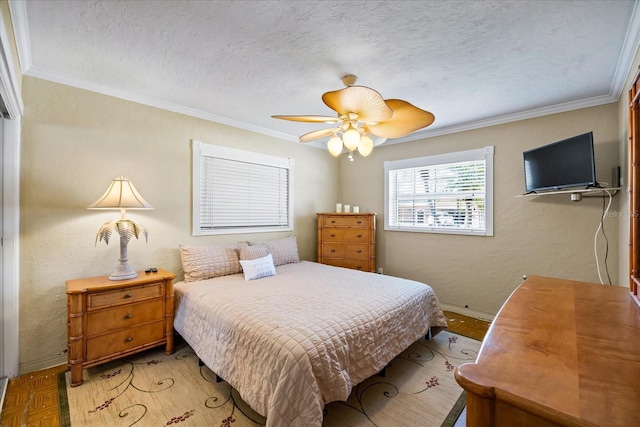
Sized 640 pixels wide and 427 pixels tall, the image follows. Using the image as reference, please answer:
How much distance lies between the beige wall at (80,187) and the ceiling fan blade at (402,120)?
2.10 metres

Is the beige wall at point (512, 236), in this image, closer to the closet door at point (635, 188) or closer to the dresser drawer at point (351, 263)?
the dresser drawer at point (351, 263)

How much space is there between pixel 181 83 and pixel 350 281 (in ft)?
8.01

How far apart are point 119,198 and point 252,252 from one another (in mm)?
1386

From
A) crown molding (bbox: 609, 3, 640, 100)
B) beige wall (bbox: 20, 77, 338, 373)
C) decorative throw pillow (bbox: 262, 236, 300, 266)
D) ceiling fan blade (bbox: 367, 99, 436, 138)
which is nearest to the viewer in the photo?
crown molding (bbox: 609, 3, 640, 100)

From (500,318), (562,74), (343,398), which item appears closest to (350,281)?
(343,398)

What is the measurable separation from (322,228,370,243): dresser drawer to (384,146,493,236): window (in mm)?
468

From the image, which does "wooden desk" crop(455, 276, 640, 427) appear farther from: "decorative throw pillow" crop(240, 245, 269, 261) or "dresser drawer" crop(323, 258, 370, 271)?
"dresser drawer" crop(323, 258, 370, 271)

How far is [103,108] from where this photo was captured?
255cm

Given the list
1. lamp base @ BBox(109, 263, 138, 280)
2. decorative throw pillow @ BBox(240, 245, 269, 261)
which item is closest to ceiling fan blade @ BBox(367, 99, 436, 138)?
decorative throw pillow @ BBox(240, 245, 269, 261)

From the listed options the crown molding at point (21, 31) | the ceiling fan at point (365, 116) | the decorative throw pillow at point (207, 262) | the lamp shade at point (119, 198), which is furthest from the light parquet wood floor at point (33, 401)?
the ceiling fan at point (365, 116)

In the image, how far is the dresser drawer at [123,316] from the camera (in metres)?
2.14

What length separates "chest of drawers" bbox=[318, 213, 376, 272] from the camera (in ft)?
13.0

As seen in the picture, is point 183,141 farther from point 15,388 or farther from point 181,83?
point 15,388

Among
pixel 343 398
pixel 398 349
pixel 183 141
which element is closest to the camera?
pixel 343 398
